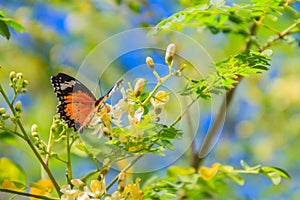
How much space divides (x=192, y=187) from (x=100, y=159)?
309 mm

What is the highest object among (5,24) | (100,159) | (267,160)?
(267,160)

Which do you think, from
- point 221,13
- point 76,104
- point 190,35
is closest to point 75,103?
point 76,104

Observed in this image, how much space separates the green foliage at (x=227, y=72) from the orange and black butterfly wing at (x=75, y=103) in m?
0.13

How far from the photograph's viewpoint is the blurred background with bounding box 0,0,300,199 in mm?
2041

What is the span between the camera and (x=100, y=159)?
2.46ft

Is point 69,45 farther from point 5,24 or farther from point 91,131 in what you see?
point 91,131

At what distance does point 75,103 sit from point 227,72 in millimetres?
202

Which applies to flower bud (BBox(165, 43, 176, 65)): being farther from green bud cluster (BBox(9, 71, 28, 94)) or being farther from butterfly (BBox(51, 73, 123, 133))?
green bud cluster (BBox(9, 71, 28, 94))

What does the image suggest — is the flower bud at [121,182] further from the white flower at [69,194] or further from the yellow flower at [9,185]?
the yellow flower at [9,185]

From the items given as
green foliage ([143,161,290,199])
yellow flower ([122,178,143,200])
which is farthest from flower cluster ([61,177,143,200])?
green foliage ([143,161,290,199])

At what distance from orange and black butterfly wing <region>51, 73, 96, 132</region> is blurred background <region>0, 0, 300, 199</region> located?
106 centimetres

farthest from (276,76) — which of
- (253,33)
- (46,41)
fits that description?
(253,33)

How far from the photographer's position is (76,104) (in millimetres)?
719

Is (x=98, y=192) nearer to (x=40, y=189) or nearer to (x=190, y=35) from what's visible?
(x=40, y=189)
